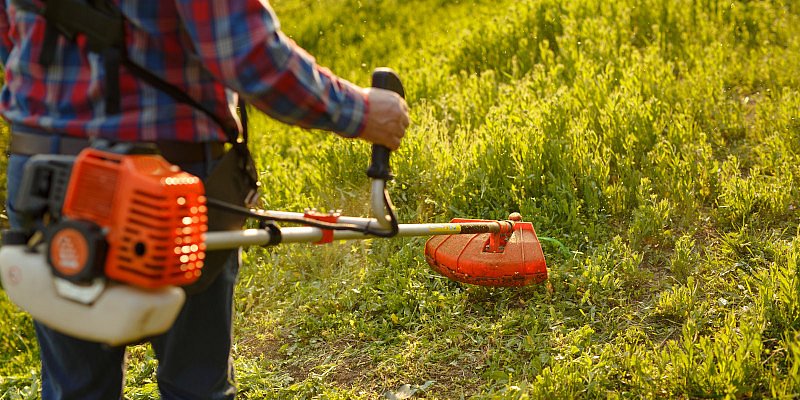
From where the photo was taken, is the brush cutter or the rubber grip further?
the rubber grip

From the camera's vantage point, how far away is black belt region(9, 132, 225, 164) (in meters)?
1.84

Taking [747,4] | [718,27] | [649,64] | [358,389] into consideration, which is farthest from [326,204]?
[747,4]

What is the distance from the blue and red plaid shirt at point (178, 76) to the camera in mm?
1700

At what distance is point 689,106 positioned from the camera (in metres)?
4.40

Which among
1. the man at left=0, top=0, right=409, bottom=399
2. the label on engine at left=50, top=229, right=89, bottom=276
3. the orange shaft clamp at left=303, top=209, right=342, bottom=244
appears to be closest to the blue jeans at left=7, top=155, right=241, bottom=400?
the man at left=0, top=0, right=409, bottom=399

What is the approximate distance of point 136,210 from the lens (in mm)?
1666

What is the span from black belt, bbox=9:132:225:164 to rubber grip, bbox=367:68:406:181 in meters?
0.41

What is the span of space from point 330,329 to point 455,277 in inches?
24.0

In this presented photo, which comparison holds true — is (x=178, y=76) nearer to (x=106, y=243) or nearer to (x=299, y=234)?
(x=106, y=243)

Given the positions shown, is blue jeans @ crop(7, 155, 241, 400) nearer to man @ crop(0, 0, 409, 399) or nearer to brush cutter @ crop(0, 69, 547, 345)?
man @ crop(0, 0, 409, 399)

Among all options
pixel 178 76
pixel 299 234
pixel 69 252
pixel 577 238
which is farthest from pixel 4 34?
pixel 577 238

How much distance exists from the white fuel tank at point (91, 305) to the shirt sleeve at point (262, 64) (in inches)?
17.7

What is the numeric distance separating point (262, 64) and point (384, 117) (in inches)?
14.6

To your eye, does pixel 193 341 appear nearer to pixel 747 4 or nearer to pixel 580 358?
pixel 580 358
